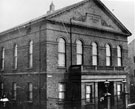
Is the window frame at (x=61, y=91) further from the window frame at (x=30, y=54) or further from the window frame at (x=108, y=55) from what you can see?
the window frame at (x=108, y=55)

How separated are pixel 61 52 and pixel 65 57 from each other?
0.65 metres

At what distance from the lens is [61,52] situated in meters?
22.5

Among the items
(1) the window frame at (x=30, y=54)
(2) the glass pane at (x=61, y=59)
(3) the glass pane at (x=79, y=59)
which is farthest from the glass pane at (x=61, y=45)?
(1) the window frame at (x=30, y=54)

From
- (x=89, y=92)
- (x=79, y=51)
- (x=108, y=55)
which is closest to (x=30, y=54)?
(x=79, y=51)

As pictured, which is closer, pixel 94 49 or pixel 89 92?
→ pixel 89 92

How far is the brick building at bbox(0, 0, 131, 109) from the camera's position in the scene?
21.4 m

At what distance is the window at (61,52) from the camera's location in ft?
73.4

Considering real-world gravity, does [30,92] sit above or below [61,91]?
below

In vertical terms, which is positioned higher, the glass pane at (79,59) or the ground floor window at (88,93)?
the glass pane at (79,59)

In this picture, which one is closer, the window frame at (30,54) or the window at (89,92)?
the window at (89,92)

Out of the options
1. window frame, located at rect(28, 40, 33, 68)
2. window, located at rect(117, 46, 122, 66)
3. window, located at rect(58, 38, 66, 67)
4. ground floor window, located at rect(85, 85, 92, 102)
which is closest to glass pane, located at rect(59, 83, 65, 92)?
window, located at rect(58, 38, 66, 67)

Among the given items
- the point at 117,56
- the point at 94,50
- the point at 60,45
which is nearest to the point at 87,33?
the point at 94,50

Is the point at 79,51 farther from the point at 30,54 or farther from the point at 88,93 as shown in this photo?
the point at 30,54

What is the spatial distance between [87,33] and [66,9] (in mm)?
3644
